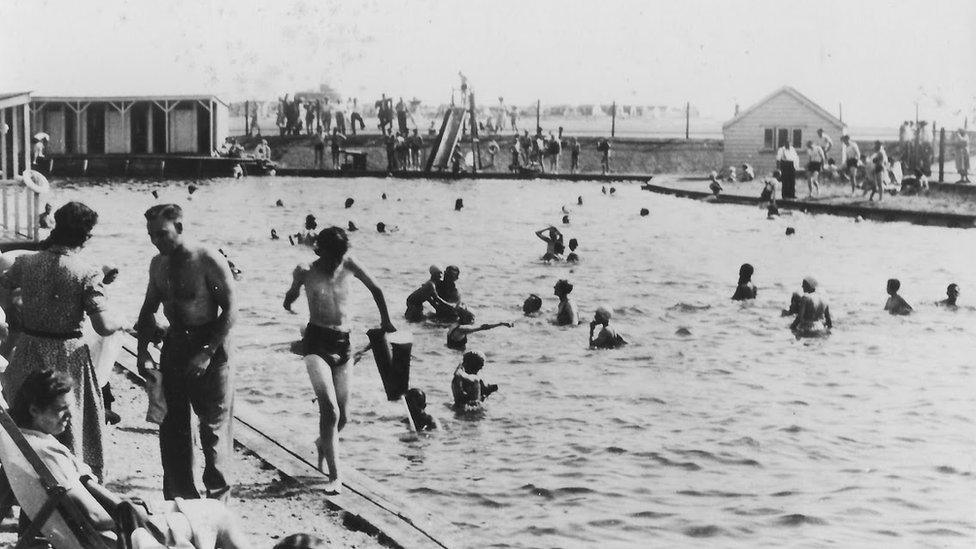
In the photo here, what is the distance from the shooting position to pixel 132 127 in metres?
49.4

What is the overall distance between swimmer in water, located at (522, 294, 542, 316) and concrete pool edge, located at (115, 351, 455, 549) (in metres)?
9.54

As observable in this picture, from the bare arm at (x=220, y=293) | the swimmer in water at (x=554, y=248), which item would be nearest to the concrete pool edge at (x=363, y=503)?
the bare arm at (x=220, y=293)

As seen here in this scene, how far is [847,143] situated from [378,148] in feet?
74.4

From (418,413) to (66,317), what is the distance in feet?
19.5

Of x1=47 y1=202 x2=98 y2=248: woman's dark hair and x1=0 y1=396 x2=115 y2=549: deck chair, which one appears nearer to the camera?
x1=0 y1=396 x2=115 y2=549: deck chair

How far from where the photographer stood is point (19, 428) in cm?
541

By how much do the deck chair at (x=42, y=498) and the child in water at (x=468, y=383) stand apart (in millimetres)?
7621

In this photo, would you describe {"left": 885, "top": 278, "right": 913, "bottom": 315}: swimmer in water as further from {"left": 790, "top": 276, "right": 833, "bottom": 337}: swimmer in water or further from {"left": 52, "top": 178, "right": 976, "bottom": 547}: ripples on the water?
{"left": 790, "top": 276, "right": 833, "bottom": 337}: swimmer in water

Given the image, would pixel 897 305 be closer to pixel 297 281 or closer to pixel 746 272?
pixel 746 272

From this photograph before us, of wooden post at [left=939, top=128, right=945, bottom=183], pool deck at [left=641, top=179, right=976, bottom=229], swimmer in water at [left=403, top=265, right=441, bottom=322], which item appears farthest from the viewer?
wooden post at [left=939, top=128, right=945, bottom=183]

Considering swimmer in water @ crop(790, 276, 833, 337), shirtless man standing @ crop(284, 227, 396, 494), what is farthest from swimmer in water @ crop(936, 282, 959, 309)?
shirtless man standing @ crop(284, 227, 396, 494)

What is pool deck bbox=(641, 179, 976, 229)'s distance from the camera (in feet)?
92.4

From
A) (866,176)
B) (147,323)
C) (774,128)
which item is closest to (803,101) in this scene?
(774,128)

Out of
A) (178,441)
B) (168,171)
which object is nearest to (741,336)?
(178,441)
